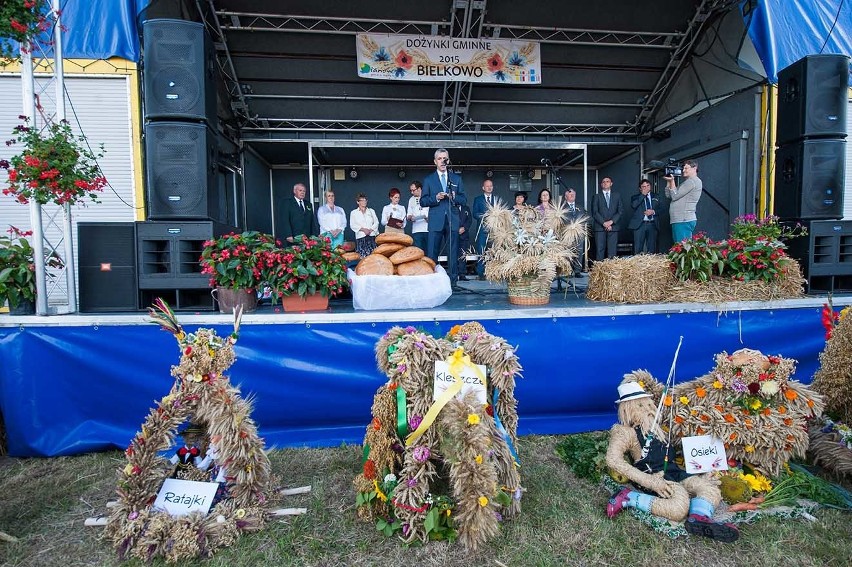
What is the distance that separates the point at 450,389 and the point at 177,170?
2.58m

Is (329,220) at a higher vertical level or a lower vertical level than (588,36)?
lower

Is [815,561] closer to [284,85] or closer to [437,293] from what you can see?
[437,293]

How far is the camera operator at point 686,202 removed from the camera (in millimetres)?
6098

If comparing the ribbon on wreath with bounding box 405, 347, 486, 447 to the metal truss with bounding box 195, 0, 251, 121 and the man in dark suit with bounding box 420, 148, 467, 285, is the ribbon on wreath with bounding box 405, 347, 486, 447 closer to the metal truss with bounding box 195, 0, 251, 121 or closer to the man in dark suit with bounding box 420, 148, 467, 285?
the man in dark suit with bounding box 420, 148, 467, 285

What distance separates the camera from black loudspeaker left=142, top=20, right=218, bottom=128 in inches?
121

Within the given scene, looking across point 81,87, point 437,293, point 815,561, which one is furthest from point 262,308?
point 81,87

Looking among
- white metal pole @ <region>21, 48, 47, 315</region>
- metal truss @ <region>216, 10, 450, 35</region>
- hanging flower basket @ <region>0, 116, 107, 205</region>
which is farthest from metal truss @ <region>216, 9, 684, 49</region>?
hanging flower basket @ <region>0, 116, 107, 205</region>

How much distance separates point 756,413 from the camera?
222cm

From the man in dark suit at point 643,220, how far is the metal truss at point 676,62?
74.7 inches

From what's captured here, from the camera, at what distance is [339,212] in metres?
7.52

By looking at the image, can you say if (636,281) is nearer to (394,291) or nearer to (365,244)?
(394,291)

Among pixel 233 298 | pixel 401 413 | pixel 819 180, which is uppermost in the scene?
pixel 819 180

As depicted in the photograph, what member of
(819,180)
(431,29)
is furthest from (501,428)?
(431,29)

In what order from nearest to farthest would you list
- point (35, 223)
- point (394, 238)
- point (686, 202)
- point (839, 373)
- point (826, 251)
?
point (839, 373)
point (35, 223)
point (394, 238)
point (826, 251)
point (686, 202)
